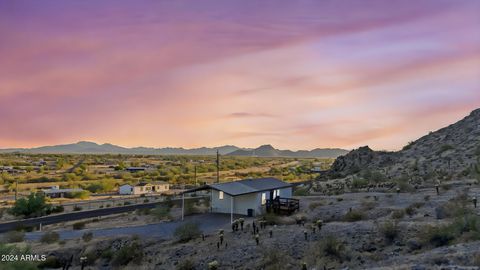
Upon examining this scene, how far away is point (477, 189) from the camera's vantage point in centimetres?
3538

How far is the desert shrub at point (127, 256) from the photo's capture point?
2417 cm

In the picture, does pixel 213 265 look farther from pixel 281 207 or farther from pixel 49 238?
pixel 281 207

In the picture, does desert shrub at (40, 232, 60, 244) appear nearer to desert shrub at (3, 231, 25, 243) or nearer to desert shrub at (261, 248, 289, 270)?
desert shrub at (3, 231, 25, 243)

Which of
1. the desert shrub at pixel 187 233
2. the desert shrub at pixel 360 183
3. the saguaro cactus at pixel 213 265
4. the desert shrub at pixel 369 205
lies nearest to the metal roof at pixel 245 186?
the desert shrub at pixel 187 233

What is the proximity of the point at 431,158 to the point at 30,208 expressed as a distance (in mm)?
58762

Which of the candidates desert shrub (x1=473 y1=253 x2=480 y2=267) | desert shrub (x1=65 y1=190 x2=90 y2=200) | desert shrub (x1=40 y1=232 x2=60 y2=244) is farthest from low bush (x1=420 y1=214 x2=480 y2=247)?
desert shrub (x1=65 y1=190 x2=90 y2=200)

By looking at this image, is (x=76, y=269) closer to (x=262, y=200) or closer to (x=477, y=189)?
(x=262, y=200)

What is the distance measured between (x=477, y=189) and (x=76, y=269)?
33103 mm

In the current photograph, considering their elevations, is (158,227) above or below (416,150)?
below

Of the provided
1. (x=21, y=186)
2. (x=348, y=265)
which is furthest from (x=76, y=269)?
(x=21, y=186)

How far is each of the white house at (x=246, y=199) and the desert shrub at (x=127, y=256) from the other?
36.1 feet

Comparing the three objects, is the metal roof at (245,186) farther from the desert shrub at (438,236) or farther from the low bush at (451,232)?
the low bush at (451,232)

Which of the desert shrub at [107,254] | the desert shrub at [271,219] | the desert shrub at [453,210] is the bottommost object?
the desert shrub at [107,254]

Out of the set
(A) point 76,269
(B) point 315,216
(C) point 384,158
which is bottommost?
(A) point 76,269
